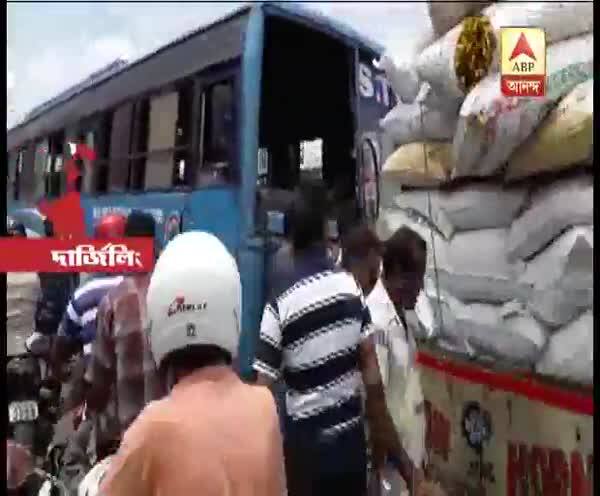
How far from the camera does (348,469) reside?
2.27m

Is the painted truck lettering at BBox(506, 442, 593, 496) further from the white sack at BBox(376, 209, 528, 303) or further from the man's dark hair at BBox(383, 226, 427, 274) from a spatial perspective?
the man's dark hair at BBox(383, 226, 427, 274)

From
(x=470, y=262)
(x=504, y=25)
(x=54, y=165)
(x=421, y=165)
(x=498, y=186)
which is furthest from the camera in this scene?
(x=54, y=165)

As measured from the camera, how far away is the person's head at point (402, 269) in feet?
8.22

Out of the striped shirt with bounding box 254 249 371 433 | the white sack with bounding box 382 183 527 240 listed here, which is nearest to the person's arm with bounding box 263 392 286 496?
the striped shirt with bounding box 254 249 371 433

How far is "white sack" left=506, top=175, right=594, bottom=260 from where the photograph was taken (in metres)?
2.13

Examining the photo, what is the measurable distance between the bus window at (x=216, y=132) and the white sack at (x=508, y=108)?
2.44ft

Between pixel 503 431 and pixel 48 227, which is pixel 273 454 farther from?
pixel 48 227

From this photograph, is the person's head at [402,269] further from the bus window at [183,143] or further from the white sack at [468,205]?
the bus window at [183,143]

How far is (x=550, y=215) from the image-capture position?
2217 millimetres

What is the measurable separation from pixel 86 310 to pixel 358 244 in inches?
27.8

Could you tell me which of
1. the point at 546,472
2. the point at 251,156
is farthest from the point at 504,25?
the point at 546,472

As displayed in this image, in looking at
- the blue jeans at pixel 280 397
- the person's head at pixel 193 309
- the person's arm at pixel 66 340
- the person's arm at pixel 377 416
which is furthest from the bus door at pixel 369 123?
the person's head at pixel 193 309

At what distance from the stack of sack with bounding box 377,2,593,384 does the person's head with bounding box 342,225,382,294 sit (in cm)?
22

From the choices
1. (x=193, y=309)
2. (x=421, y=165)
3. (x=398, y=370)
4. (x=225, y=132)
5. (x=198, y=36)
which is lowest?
(x=398, y=370)
